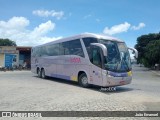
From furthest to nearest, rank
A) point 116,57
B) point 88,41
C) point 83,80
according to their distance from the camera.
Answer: point 83,80, point 88,41, point 116,57

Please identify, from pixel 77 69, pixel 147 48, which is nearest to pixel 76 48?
pixel 77 69

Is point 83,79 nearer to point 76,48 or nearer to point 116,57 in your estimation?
point 76,48

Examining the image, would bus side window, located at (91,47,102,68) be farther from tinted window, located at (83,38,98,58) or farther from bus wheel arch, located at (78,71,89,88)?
bus wheel arch, located at (78,71,89,88)

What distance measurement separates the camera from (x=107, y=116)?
734 centimetres

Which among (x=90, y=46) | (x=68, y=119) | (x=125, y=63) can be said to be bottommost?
(x=68, y=119)

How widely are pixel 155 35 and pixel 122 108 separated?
2118 inches

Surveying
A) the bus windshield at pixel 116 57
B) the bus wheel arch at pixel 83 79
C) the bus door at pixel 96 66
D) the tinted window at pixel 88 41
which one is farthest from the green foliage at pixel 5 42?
the bus windshield at pixel 116 57

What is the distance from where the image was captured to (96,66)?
529 inches

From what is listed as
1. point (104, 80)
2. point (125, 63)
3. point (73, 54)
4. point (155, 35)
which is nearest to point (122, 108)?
point (104, 80)

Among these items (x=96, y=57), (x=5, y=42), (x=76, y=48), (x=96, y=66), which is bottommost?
(x=96, y=66)

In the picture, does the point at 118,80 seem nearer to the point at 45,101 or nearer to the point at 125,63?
the point at 125,63

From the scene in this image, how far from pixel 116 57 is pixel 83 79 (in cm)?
268

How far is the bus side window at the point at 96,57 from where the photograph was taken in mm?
→ 13192

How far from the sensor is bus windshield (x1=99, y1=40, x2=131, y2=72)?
13039 millimetres
